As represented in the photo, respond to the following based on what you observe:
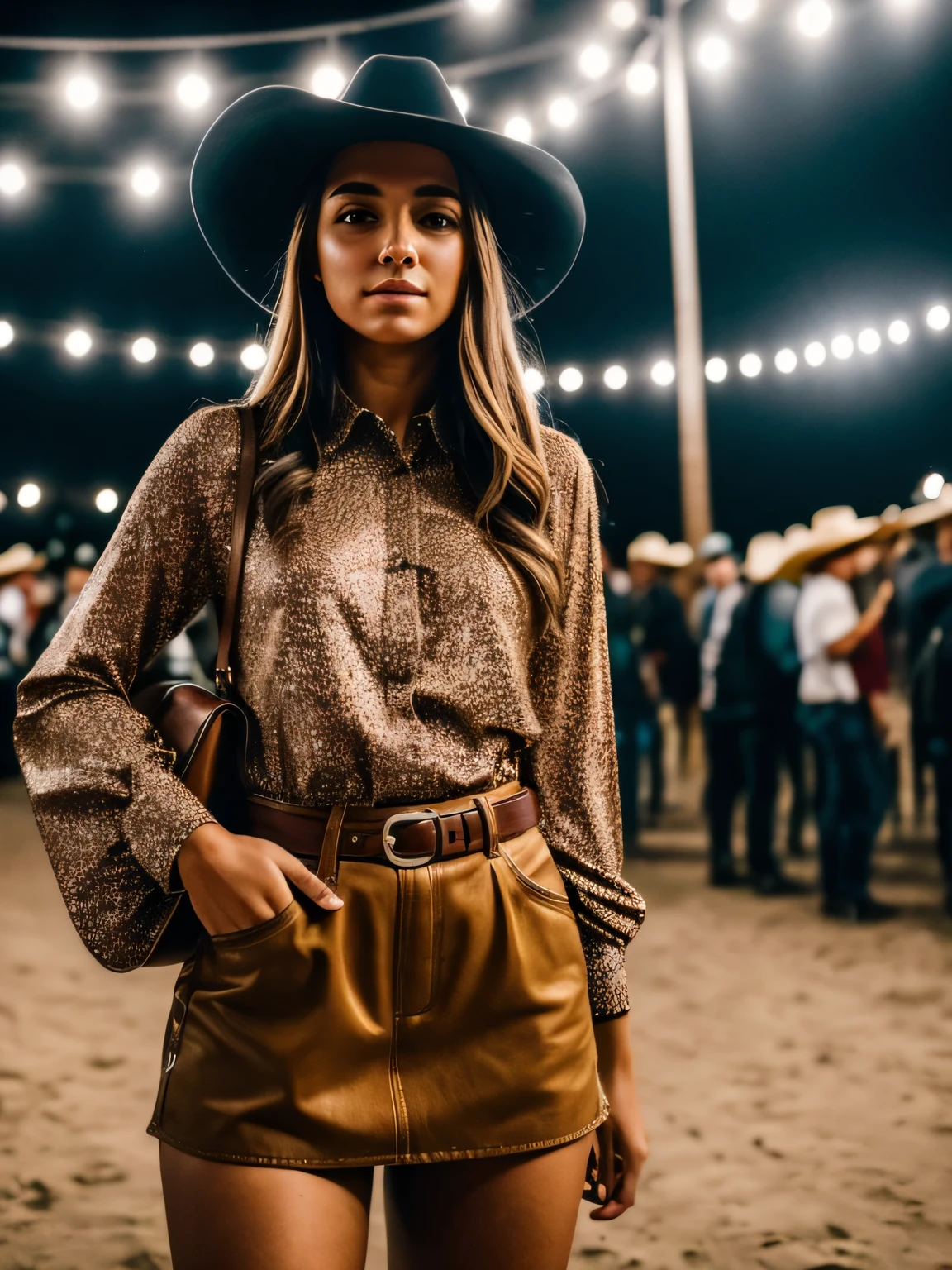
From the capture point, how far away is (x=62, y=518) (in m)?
12.8

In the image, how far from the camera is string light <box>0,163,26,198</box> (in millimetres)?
9773

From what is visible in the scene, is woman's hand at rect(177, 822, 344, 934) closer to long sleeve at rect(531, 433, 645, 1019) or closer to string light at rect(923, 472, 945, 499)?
long sleeve at rect(531, 433, 645, 1019)

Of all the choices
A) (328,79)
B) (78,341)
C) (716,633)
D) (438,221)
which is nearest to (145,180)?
(328,79)

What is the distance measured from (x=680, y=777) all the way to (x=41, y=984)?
23.0 ft

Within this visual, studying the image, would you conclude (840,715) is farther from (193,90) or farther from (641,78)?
(193,90)

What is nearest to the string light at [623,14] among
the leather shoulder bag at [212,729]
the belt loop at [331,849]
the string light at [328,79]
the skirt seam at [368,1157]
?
the string light at [328,79]

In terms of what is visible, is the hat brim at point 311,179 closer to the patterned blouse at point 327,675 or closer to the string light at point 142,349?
the patterned blouse at point 327,675

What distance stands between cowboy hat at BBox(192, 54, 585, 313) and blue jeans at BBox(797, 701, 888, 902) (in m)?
4.56

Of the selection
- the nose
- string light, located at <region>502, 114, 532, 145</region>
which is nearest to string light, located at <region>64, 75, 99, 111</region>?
string light, located at <region>502, 114, 532, 145</region>

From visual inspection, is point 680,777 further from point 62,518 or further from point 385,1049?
point 385,1049

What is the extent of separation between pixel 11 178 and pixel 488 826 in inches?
404

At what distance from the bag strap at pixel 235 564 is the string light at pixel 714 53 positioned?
9107 millimetres

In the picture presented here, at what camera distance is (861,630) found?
231 inches

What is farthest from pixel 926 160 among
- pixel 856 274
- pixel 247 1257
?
pixel 247 1257
